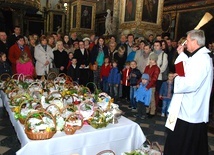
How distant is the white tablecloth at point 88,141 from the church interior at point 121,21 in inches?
54.0

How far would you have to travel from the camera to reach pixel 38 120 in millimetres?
2586

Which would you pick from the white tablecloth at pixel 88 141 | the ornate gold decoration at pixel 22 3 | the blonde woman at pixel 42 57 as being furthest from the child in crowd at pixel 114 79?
the ornate gold decoration at pixel 22 3

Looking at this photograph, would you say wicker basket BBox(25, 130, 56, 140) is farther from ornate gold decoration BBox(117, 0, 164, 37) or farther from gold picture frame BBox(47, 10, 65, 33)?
gold picture frame BBox(47, 10, 65, 33)

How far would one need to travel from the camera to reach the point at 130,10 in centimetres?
1190

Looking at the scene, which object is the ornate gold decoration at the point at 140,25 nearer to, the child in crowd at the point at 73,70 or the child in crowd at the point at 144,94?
the child in crowd at the point at 73,70

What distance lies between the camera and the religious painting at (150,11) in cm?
1154

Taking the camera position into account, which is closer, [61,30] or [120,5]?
[120,5]

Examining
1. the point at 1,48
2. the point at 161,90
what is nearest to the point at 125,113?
the point at 161,90

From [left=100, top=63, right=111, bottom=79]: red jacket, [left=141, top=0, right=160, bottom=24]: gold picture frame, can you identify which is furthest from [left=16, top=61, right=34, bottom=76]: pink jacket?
[left=141, top=0, right=160, bottom=24]: gold picture frame

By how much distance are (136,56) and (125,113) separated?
1900 mm

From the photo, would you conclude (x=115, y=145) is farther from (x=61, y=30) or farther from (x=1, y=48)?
(x=61, y=30)

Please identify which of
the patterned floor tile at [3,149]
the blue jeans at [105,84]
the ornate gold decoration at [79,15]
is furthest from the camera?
the ornate gold decoration at [79,15]

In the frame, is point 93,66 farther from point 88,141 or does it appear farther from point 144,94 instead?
point 88,141

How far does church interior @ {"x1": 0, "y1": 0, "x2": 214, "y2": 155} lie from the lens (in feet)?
16.5
